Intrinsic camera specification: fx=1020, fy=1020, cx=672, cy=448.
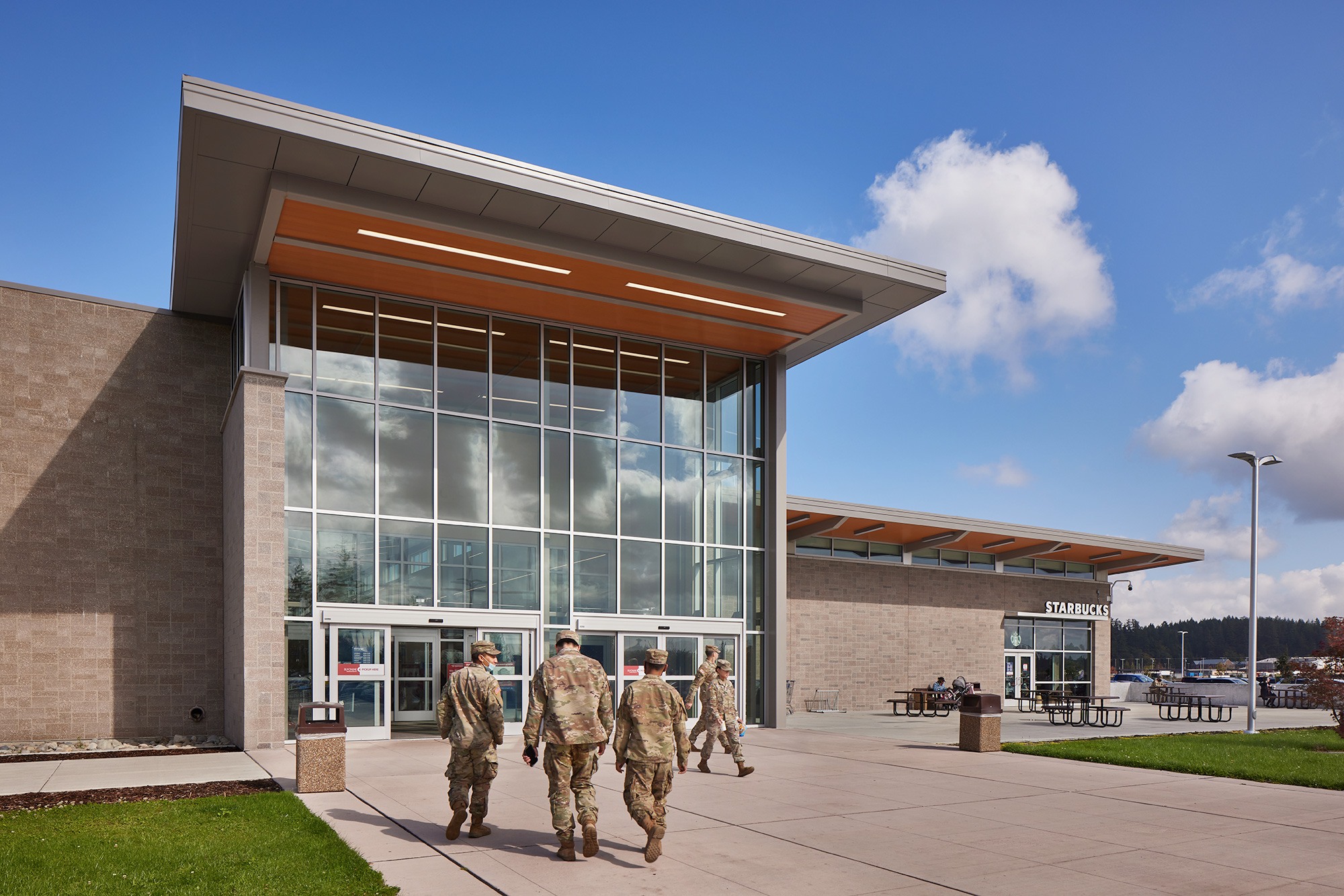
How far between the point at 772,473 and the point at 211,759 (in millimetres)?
13200

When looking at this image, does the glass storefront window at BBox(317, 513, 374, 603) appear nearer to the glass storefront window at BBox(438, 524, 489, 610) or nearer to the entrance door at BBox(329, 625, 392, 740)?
the entrance door at BBox(329, 625, 392, 740)

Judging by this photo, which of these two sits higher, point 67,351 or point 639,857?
point 67,351

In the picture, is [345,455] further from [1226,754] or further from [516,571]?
[1226,754]

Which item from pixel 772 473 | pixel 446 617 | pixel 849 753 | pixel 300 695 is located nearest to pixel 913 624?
pixel 772 473

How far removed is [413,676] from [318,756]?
6.76 metres

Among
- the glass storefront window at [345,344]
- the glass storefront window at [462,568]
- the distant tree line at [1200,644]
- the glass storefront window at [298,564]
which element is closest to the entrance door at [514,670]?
the glass storefront window at [462,568]

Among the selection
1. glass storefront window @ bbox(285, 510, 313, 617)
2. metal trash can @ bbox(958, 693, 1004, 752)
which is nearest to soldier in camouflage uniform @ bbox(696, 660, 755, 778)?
metal trash can @ bbox(958, 693, 1004, 752)

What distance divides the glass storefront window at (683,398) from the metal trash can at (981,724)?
8233 millimetres

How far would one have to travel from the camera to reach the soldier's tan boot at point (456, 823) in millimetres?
9516

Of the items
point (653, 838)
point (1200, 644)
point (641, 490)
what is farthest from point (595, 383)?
point (1200, 644)

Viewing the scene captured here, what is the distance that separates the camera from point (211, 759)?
16.1 metres

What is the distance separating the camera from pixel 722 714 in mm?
14867

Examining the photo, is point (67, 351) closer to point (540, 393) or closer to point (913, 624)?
point (540, 393)

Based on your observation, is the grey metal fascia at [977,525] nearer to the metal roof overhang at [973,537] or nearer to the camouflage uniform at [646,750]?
the metal roof overhang at [973,537]
